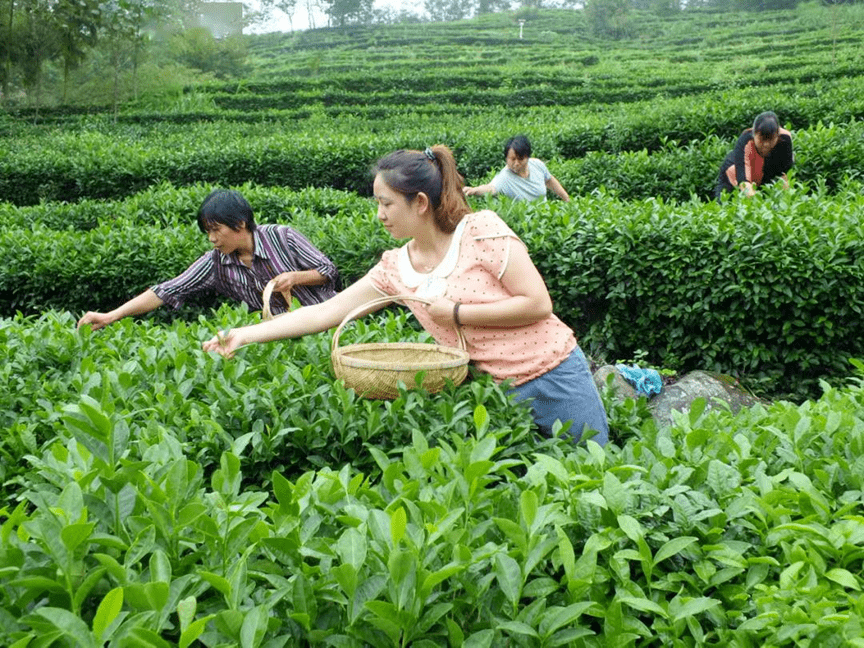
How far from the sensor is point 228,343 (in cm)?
302

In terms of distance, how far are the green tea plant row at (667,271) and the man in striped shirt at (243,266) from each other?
168cm

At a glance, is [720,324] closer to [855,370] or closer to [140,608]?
[855,370]

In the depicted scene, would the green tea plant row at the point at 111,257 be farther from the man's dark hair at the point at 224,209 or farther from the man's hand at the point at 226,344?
the man's hand at the point at 226,344

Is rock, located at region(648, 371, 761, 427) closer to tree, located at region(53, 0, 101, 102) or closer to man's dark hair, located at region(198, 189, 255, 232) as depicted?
man's dark hair, located at region(198, 189, 255, 232)

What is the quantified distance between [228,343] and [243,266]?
1.32 metres

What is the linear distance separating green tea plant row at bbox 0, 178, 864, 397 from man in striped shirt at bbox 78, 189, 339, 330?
1.68m

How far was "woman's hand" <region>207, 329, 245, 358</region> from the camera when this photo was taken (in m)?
3.00

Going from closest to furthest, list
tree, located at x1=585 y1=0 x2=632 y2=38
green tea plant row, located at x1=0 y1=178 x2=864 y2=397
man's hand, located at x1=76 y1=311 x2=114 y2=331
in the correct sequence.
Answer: man's hand, located at x1=76 y1=311 x2=114 y2=331
green tea plant row, located at x1=0 y1=178 x2=864 y2=397
tree, located at x1=585 y1=0 x2=632 y2=38

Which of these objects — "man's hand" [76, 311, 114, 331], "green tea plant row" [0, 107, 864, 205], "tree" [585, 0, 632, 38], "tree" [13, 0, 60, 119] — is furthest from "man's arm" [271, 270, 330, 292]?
"tree" [585, 0, 632, 38]

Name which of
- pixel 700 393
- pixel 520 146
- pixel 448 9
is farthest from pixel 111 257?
pixel 448 9

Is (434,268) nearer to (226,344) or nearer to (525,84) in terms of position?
(226,344)

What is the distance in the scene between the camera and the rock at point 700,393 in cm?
471

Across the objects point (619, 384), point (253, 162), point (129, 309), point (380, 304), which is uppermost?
point (380, 304)

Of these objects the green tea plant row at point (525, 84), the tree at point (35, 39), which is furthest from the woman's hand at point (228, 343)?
the tree at point (35, 39)
